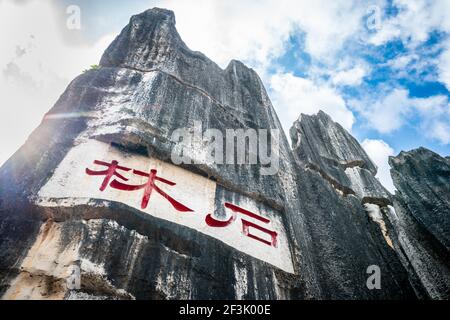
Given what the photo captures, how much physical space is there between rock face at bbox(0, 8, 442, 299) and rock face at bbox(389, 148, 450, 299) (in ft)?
0.71

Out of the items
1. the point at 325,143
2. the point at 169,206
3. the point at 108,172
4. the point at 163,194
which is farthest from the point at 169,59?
the point at 325,143

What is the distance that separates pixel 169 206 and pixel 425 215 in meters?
6.43

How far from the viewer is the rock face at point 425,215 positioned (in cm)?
755

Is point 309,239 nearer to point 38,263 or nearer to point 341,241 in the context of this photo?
point 341,241

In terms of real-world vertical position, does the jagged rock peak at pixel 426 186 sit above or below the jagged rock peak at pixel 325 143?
below

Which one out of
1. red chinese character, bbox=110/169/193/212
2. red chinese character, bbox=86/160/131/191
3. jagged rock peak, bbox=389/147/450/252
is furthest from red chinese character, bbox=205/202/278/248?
jagged rock peak, bbox=389/147/450/252

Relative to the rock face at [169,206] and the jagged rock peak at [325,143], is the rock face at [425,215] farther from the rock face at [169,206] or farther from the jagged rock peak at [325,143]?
the jagged rock peak at [325,143]

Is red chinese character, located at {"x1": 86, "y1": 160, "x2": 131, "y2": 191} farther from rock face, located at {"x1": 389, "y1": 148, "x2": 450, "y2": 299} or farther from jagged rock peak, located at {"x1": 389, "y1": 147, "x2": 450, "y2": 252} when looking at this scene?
jagged rock peak, located at {"x1": 389, "y1": 147, "x2": 450, "y2": 252}

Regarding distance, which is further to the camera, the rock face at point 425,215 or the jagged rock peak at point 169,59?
the jagged rock peak at point 169,59

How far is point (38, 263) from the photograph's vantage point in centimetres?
451

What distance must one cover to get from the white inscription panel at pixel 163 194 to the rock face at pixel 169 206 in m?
0.03

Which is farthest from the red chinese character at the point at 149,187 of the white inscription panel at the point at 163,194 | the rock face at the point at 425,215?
the rock face at the point at 425,215

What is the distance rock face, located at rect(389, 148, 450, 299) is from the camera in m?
7.55

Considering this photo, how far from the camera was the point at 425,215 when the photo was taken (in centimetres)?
844
